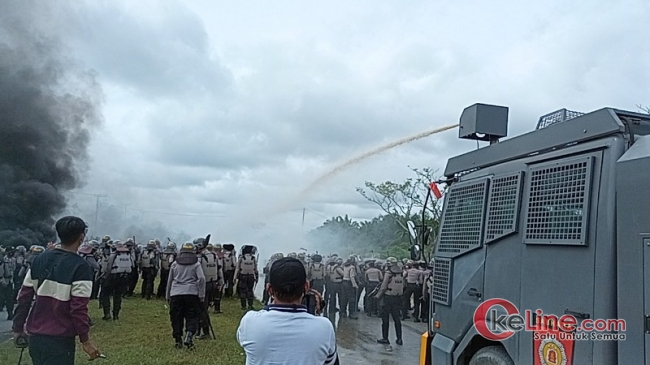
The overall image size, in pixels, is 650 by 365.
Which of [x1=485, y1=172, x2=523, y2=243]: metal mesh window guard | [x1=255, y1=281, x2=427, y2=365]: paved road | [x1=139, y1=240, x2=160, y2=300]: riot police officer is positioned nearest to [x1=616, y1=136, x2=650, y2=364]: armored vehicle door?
[x1=485, y1=172, x2=523, y2=243]: metal mesh window guard

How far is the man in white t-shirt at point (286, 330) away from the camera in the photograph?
244 centimetres

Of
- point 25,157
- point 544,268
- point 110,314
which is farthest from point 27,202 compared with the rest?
point 544,268

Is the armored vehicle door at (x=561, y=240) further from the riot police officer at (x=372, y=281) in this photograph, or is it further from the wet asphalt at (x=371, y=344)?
the riot police officer at (x=372, y=281)

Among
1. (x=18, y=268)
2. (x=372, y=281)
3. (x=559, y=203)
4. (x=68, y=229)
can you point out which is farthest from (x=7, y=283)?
(x=559, y=203)

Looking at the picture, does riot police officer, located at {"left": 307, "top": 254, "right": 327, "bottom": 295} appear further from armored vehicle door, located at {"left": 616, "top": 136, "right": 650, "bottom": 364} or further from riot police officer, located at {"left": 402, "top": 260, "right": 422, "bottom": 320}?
armored vehicle door, located at {"left": 616, "top": 136, "right": 650, "bottom": 364}

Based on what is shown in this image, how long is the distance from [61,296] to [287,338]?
2319 millimetres

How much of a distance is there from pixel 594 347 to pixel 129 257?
11661 millimetres

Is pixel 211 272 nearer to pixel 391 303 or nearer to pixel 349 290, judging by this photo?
pixel 349 290

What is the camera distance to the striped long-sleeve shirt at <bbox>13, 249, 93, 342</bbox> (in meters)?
3.98

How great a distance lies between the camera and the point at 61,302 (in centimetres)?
399

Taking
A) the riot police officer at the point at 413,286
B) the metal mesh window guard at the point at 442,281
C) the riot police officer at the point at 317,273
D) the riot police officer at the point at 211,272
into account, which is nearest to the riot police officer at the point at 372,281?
the riot police officer at the point at 413,286

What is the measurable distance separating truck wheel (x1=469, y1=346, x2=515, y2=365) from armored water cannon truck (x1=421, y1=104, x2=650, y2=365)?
0.04 feet

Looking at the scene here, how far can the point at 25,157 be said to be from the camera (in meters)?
28.9

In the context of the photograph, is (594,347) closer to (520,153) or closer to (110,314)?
(520,153)
